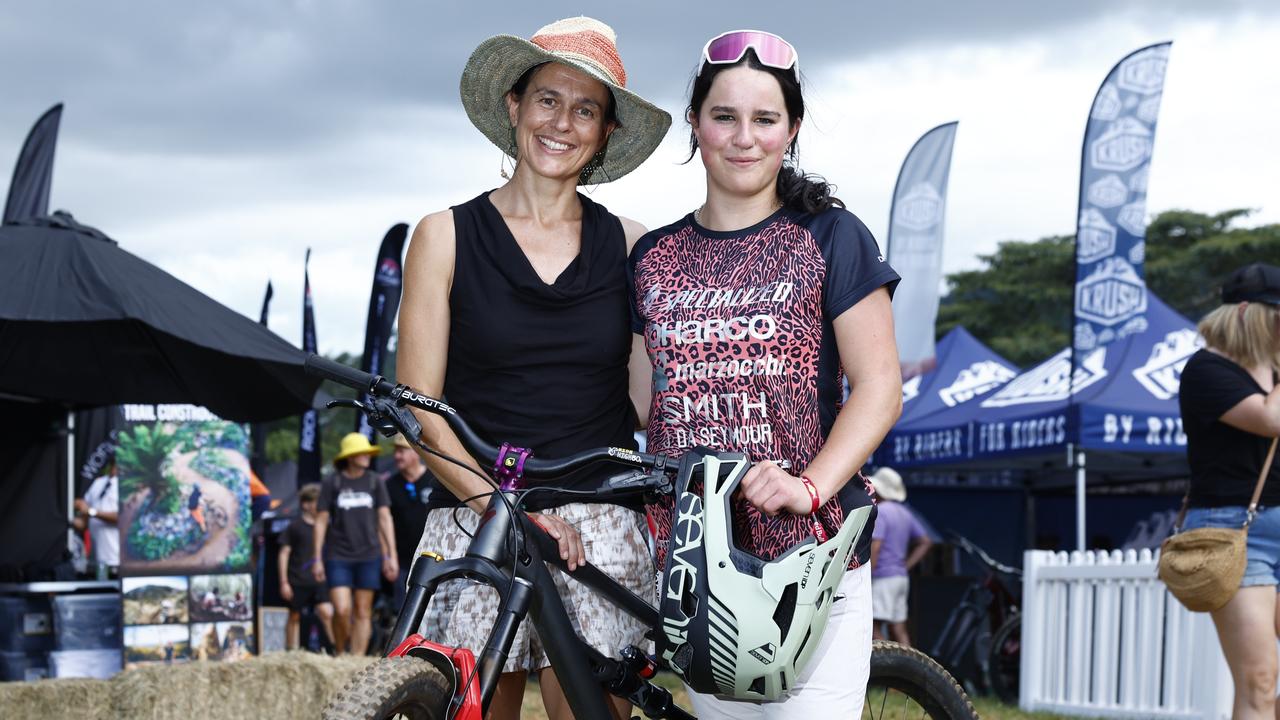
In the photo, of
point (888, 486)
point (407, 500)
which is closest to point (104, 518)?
point (407, 500)

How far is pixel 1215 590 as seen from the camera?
4.52m

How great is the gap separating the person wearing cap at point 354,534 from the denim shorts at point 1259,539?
8.17 meters

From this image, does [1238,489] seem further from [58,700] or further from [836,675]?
[58,700]

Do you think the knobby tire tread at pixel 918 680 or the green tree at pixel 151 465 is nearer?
the knobby tire tread at pixel 918 680

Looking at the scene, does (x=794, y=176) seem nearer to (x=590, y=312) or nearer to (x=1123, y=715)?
(x=590, y=312)

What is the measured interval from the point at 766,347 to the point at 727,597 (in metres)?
0.51

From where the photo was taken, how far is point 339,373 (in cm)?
242

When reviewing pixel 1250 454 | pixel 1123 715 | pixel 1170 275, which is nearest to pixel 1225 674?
pixel 1123 715

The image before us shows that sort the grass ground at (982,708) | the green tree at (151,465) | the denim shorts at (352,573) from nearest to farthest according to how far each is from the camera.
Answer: the grass ground at (982,708)
the green tree at (151,465)
the denim shorts at (352,573)

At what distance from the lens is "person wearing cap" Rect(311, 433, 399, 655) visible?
1192 centimetres

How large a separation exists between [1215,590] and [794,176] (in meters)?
2.56

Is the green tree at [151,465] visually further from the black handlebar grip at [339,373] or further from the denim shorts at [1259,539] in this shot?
the black handlebar grip at [339,373]

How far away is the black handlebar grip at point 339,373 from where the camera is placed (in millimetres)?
2383

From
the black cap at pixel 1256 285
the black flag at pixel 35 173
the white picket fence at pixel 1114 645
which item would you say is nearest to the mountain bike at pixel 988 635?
the white picket fence at pixel 1114 645
